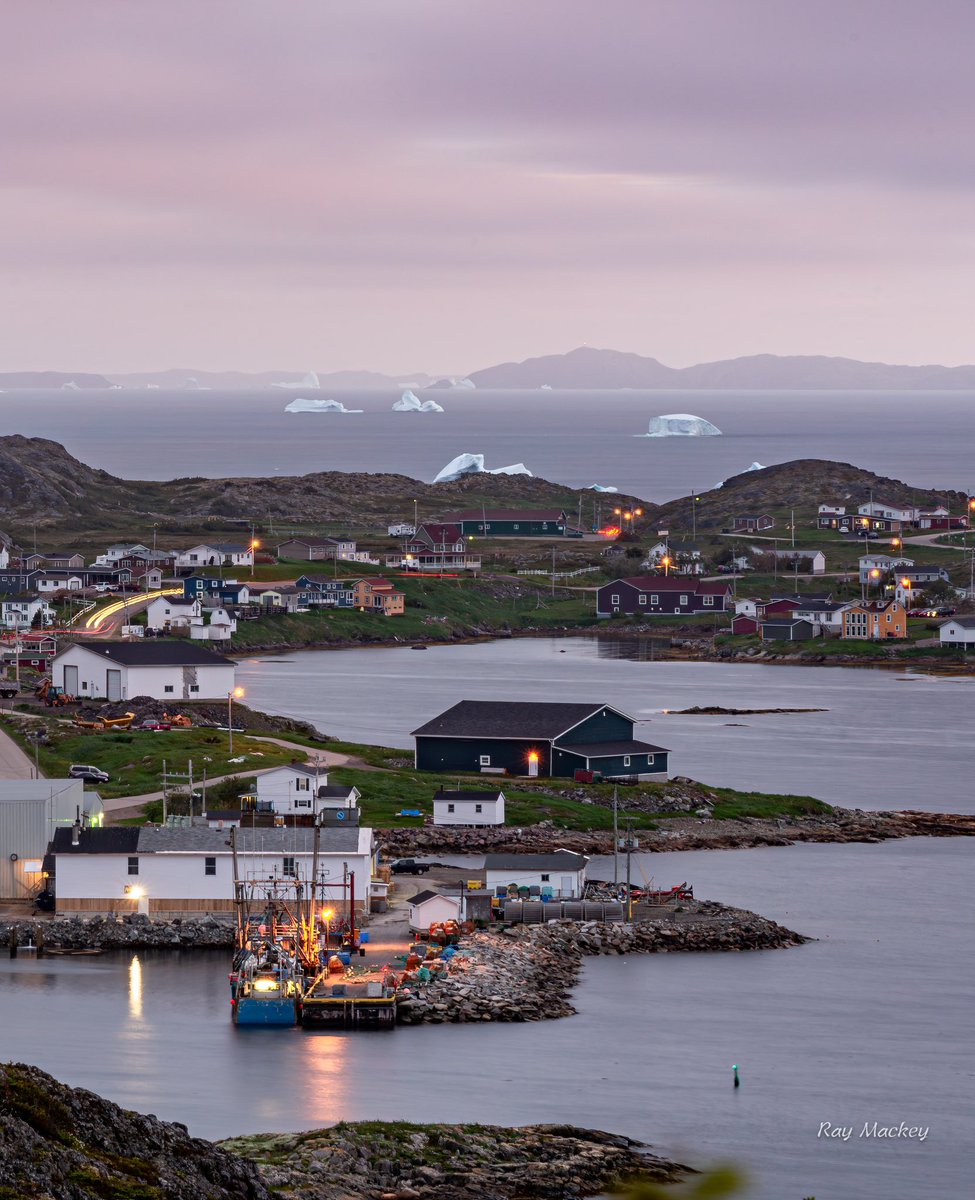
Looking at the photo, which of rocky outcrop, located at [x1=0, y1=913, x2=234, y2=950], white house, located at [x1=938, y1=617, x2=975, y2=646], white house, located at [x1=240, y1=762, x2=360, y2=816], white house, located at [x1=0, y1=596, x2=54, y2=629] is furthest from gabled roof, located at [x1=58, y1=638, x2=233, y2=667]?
white house, located at [x1=938, y1=617, x2=975, y2=646]

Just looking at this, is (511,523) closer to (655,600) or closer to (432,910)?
(655,600)

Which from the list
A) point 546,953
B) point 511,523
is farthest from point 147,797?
point 511,523

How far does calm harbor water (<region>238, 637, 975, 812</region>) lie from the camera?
64.0 metres

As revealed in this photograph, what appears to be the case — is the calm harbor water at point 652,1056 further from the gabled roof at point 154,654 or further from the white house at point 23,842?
the gabled roof at point 154,654

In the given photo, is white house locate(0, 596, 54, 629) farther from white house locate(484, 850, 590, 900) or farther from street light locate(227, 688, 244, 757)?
white house locate(484, 850, 590, 900)

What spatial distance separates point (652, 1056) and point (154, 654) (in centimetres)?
4162

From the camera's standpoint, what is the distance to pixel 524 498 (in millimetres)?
175750

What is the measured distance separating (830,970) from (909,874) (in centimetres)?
1012

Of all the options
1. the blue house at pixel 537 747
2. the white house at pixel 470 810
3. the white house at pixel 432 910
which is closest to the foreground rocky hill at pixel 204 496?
the blue house at pixel 537 747

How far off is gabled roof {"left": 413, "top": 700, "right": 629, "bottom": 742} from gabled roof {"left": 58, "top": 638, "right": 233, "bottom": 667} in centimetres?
1546

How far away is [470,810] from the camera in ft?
167

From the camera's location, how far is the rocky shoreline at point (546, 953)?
35.9m

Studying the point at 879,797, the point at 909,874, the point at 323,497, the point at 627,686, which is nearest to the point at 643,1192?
the point at 909,874

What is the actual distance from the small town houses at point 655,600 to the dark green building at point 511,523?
27.7m
